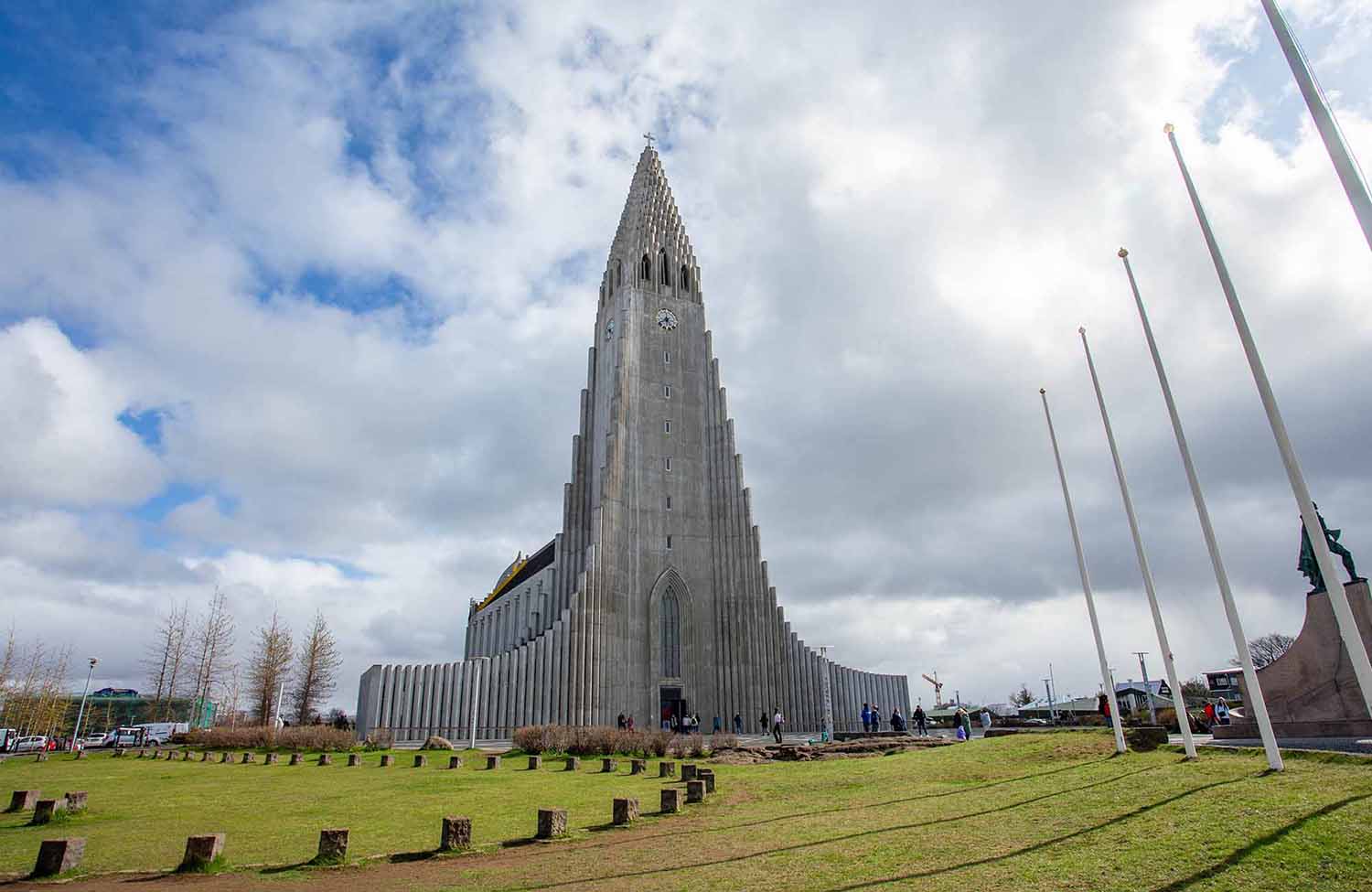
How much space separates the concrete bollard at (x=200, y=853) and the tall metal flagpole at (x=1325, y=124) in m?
15.4

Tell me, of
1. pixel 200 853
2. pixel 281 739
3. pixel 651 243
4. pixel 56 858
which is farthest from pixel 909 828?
pixel 651 243

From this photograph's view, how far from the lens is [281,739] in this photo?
1234 inches

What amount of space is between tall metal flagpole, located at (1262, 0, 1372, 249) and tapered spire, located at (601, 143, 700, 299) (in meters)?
44.0

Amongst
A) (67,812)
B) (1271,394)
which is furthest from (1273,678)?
(67,812)

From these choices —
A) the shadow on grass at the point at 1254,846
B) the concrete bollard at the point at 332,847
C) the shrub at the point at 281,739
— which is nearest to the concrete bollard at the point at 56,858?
the concrete bollard at the point at 332,847

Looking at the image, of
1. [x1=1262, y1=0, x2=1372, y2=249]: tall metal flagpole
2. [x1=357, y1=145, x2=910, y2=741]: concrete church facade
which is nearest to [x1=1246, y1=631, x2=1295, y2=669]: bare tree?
[x1=357, y1=145, x2=910, y2=741]: concrete church facade

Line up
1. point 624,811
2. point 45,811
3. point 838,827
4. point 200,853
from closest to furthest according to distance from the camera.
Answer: point 200,853, point 838,827, point 624,811, point 45,811

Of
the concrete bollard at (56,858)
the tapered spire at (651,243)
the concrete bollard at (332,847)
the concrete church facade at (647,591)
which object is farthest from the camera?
the tapered spire at (651,243)

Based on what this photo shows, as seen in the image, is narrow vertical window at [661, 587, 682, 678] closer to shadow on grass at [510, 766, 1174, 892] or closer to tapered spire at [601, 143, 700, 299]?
tapered spire at [601, 143, 700, 299]

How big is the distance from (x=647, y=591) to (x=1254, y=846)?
37.8 meters

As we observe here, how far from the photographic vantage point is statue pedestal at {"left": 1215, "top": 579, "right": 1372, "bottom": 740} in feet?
61.4

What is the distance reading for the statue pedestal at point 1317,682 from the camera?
18.7 meters

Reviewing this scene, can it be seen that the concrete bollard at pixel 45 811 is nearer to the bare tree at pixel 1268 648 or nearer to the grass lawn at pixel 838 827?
the grass lawn at pixel 838 827

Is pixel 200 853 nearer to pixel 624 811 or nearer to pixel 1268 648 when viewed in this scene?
pixel 624 811
